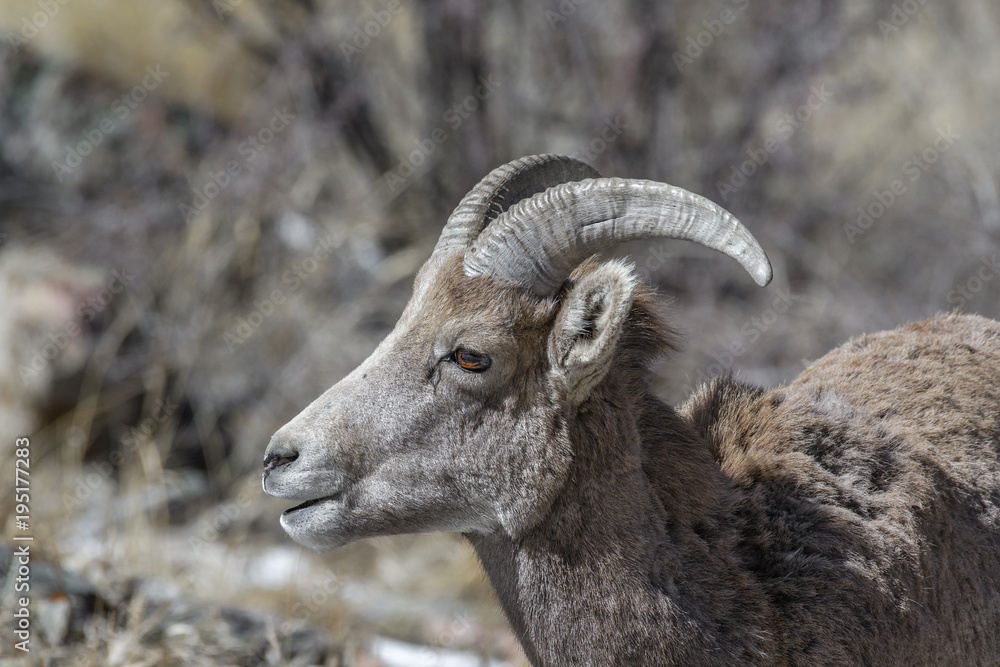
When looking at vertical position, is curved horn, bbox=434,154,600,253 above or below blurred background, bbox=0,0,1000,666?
below

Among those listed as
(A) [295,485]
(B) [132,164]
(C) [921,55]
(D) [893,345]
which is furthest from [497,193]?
(C) [921,55]

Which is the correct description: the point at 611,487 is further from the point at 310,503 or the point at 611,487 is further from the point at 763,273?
the point at 310,503

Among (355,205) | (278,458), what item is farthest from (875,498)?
(355,205)

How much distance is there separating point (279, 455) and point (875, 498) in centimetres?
207

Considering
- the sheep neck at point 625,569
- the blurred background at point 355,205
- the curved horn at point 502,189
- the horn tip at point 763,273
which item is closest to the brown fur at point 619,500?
the sheep neck at point 625,569

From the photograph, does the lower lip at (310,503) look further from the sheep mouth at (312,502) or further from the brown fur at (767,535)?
the brown fur at (767,535)

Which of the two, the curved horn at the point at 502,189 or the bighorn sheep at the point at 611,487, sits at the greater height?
the curved horn at the point at 502,189

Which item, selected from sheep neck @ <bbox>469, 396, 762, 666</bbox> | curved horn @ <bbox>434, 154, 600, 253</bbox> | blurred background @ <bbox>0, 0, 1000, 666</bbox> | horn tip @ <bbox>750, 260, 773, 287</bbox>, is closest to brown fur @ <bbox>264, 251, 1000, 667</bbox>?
sheep neck @ <bbox>469, 396, 762, 666</bbox>

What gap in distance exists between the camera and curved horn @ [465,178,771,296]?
3.01m

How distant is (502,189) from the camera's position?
3586 millimetres

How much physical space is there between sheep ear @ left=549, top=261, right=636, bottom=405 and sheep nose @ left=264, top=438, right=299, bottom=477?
3.02ft

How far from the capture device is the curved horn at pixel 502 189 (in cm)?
352

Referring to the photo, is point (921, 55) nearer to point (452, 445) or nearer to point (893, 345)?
point (893, 345)

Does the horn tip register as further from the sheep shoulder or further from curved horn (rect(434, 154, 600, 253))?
curved horn (rect(434, 154, 600, 253))
